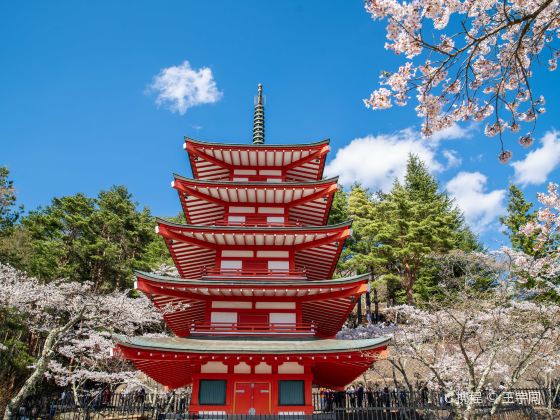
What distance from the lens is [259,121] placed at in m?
22.7

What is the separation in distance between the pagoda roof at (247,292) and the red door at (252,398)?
127 inches

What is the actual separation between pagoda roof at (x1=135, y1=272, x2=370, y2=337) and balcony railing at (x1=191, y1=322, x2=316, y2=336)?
76 centimetres

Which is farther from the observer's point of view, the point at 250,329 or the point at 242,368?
the point at 250,329

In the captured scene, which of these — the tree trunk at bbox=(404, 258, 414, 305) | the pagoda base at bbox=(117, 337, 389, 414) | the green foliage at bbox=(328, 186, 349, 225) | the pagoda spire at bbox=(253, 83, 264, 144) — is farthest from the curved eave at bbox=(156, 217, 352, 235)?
the green foliage at bbox=(328, 186, 349, 225)

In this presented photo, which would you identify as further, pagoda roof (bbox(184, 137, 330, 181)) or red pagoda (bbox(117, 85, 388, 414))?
pagoda roof (bbox(184, 137, 330, 181))

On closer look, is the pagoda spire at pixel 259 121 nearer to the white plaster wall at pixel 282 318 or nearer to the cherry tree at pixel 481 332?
the white plaster wall at pixel 282 318

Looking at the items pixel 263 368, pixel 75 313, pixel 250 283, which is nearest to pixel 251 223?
pixel 250 283

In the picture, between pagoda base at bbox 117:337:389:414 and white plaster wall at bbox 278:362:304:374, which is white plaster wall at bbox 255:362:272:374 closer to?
pagoda base at bbox 117:337:389:414

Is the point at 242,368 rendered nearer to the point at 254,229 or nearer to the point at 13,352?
the point at 254,229

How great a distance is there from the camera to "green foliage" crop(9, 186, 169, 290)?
34.9m

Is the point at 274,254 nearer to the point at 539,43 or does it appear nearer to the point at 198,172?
the point at 198,172

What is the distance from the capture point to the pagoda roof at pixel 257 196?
17.4 meters

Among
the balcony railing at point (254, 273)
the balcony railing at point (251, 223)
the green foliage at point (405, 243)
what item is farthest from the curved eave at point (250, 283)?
the green foliage at point (405, 243)

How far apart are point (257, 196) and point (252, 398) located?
27.9 feet
